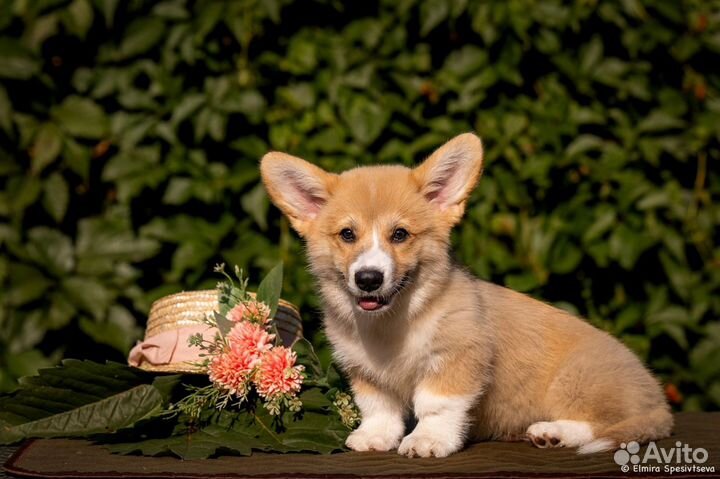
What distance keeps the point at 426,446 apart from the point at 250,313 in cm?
86

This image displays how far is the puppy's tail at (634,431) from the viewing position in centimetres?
322

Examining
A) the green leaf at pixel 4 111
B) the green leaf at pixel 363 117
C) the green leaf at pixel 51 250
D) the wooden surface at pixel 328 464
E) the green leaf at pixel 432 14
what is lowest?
the wooden surface at pixel 328 464

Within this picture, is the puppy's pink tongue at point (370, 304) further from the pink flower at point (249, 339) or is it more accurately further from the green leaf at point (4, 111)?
the green leaf at point (4, 111)

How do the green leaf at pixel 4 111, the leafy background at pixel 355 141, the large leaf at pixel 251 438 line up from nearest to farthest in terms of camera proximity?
the large leaf at pixel 251 438
the green leaf at pixel 4 111
the leafy background at pixel 355 141

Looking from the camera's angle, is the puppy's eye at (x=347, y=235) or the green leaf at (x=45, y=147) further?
the green leaf at (x=45, y=147)

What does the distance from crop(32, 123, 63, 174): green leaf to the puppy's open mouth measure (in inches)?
96.9

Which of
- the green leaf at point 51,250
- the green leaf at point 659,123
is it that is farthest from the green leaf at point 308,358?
the green leaf at point 659,123

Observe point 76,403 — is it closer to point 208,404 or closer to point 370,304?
point 208,404

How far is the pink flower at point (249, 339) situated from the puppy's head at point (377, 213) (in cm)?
34

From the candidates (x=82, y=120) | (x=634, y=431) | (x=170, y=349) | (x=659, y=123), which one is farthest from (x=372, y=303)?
(x=659, y=123)

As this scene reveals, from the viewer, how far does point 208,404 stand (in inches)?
137

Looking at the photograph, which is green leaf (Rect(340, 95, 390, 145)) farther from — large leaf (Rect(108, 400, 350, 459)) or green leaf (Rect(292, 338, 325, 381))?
large leaf (Rect(108, 400, 350, 459))

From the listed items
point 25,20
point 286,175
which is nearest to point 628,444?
point 286,175

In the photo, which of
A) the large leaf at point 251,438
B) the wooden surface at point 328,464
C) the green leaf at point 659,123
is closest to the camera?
the wooden surface at point 328,464
